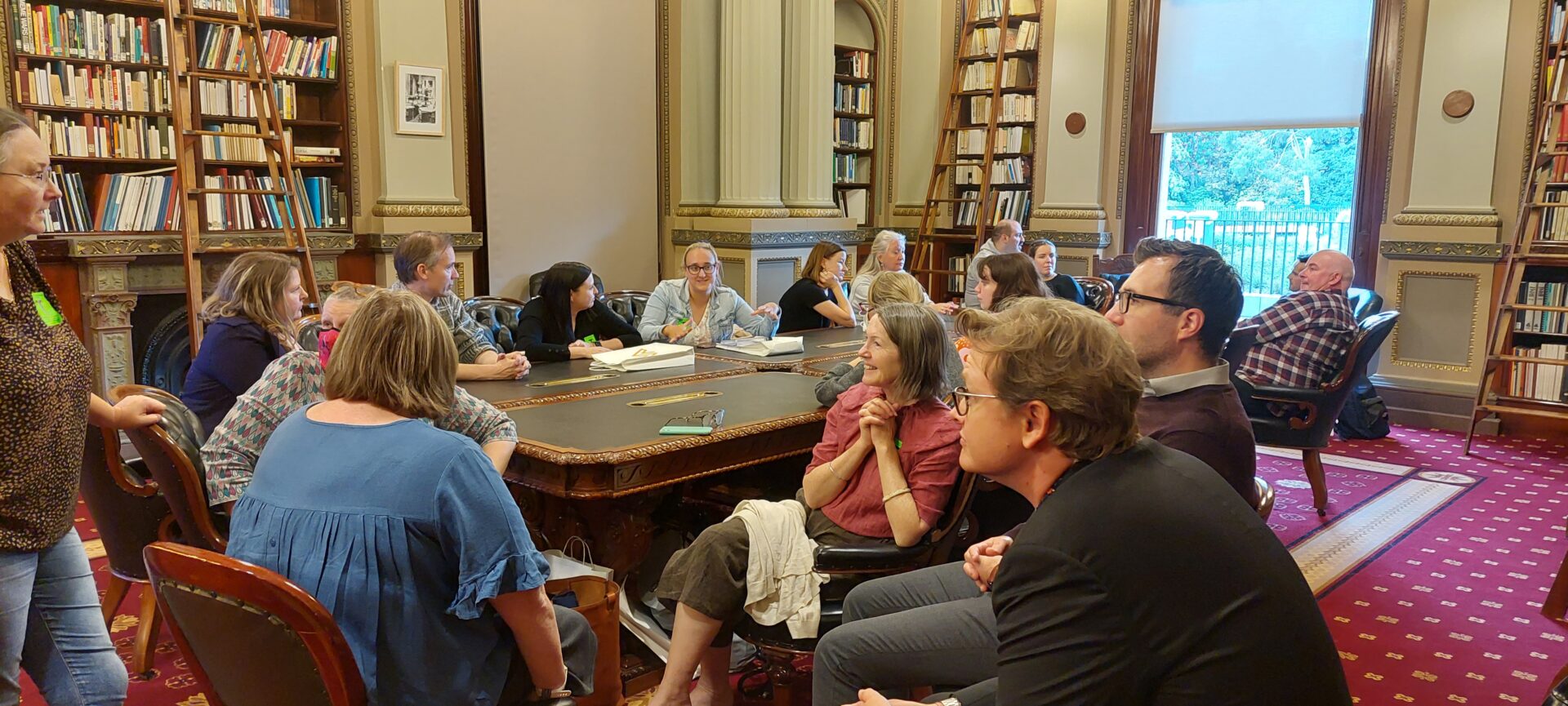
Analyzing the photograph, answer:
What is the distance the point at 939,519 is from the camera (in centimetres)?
251

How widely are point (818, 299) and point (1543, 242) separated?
4100 mm

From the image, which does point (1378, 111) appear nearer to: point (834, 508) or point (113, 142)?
point (834, 508)

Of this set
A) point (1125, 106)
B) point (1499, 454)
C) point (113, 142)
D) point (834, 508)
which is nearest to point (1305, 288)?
point (1499, 454)

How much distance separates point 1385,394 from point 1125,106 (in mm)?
2622

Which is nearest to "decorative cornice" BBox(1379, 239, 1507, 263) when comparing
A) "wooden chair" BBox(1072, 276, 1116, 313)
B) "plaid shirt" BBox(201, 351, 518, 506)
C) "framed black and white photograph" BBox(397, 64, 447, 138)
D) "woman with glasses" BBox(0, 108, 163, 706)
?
"wooden chair" BBox(1072, 276, 1116, 313)

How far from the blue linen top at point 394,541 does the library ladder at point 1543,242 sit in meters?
5.94

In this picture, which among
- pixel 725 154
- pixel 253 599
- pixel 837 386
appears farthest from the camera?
pixel 725 154

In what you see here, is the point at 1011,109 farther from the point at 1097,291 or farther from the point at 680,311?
the point at 680,311

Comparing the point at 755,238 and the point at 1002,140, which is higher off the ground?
the point at 1002,140

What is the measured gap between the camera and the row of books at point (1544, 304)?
606cm

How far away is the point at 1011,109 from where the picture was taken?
8.34m

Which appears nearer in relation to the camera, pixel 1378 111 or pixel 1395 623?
pixel 1395 623

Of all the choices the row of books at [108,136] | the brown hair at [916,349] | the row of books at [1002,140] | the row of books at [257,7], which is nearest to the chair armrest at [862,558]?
the brown hair at [916,349]

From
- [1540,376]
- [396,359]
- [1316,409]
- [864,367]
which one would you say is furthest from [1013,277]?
[1540,376]
